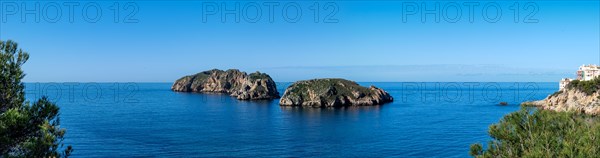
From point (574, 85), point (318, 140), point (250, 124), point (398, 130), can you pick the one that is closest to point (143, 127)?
point (250, 124)

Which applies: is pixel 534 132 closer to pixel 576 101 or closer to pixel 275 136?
pixel 275 136

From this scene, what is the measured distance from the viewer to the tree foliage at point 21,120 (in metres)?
28.0

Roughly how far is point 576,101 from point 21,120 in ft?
577

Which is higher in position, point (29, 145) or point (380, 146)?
point (29, 145)

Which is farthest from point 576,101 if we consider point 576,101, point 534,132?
point 534,132

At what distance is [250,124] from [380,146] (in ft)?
186

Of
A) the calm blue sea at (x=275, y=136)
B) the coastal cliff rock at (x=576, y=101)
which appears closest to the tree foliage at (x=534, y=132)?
the calm blue sea at (x=275, y=136)

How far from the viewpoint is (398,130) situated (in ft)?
407

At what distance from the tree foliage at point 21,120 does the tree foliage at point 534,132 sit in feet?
138

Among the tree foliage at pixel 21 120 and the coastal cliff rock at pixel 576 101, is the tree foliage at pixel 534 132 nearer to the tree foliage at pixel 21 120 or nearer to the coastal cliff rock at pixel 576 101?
the tree foliage at pixel 21 120

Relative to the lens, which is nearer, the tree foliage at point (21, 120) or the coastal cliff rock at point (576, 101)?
the tree foliage at point (21, 120)

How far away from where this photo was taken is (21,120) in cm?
2797

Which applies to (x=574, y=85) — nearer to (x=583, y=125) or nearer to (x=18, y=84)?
(x=583, y=125)

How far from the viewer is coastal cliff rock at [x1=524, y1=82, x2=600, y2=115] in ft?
458
